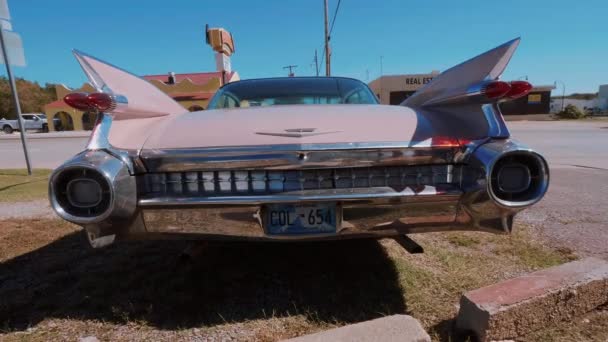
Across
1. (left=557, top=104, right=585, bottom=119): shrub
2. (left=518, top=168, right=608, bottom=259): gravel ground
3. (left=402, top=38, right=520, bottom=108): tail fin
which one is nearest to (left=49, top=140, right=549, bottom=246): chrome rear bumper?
(left=402, top=38, right=520, bottom=108): tail fin

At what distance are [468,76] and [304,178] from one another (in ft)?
3.96

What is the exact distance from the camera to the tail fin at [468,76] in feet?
6.53

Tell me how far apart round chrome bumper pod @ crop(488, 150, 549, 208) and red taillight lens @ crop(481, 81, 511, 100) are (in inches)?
13.5

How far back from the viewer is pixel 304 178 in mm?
1891

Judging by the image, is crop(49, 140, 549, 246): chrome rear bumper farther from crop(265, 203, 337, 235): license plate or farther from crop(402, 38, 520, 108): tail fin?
crop(402, 38, 520, 108): tail fin

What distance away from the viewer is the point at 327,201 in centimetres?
183

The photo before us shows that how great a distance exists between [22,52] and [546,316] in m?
9.53

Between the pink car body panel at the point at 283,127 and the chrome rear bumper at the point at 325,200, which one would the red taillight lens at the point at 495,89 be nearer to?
the chrome rear bumper at the point at 325,200

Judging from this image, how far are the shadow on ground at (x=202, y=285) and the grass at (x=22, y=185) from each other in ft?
9.27

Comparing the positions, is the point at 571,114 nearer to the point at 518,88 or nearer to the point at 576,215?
the point at 576,215

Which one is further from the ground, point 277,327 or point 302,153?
point 302,153

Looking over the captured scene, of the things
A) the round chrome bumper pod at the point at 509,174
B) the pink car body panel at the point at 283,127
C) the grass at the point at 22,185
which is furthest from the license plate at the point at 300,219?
the grass at the point at 22,185

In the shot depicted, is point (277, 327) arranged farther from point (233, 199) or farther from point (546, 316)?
point (546, 316)

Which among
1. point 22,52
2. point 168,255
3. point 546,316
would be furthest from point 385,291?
point 22,52
